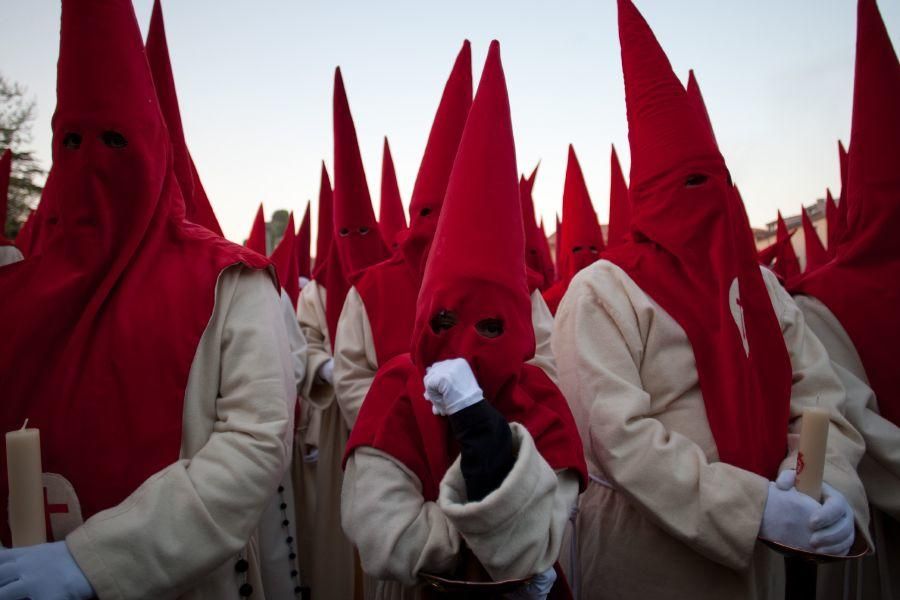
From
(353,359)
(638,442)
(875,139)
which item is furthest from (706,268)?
(353,359)

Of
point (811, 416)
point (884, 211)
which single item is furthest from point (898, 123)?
point (811, 416)

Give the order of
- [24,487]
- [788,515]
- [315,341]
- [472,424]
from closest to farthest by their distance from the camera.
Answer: [24,487] < [472,424] < [788,515] < [315,341]

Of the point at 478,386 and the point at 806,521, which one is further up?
the point at 478,386

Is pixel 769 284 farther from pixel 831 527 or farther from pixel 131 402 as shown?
pixel 131 402

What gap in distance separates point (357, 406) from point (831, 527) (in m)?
2.37

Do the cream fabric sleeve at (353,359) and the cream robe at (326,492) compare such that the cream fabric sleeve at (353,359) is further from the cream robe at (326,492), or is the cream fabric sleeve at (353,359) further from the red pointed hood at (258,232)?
the red pointed hood at (258,232)

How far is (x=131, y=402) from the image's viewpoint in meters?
1.74

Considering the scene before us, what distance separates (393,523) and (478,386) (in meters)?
0.47

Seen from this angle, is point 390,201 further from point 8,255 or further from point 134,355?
point 134,355

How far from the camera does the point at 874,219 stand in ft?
9.12

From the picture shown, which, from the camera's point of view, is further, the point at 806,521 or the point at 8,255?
the point at 8,255

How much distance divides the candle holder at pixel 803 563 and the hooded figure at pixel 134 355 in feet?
5.48

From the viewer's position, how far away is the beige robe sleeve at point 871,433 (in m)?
2.55

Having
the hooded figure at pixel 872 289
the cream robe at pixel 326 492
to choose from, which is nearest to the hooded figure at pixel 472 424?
the hooded figure at pixel 872 289
